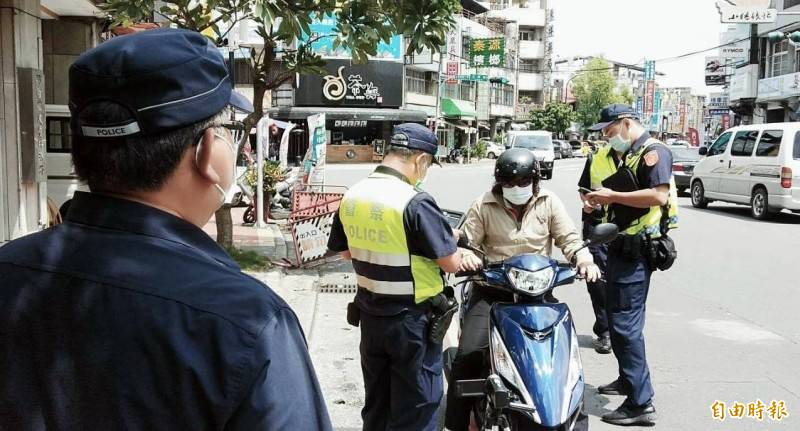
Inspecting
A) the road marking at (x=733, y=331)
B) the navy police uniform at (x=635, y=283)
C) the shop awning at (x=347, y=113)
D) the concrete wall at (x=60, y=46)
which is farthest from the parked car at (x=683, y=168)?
the shop awning at (x=347, y=113)

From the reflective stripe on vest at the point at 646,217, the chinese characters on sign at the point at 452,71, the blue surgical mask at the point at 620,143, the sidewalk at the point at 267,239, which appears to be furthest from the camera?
the chinese characters on sign at the point at 452,71

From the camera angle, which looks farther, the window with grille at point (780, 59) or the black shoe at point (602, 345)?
the window with grille at point (780, 59)

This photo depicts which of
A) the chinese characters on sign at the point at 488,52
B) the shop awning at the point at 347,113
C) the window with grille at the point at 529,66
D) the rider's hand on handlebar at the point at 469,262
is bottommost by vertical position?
the rider's hand on handlebar at the point at 469,262

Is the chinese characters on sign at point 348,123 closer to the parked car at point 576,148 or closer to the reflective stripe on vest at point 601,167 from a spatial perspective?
the parked car at point 576,148

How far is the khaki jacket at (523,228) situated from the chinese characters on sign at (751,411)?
1696 mm

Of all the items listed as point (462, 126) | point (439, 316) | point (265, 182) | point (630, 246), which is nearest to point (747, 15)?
point (265, 182)

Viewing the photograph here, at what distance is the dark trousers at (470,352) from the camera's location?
3.78m

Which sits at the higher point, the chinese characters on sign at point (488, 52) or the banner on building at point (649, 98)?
the chinese characters on sign at point (488, 52)

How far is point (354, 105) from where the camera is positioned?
137ft

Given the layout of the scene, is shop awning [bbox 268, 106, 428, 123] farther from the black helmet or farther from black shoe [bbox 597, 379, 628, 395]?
A: the black helmet

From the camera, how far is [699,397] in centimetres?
499

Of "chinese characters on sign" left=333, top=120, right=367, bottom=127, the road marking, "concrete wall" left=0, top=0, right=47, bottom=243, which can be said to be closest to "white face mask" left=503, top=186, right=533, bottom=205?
the road marking

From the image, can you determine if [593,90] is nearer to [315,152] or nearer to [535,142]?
[535,142]

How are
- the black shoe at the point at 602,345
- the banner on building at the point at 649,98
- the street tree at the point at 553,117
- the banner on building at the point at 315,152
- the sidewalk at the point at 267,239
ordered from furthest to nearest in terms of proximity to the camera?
the banner on building at the point at 649,98 < the street tree at the point at 553,117 < the banner on building at the point at 315,152 < the sidewalk at the point at 267,239 < the black shoe at the point at 602,345
